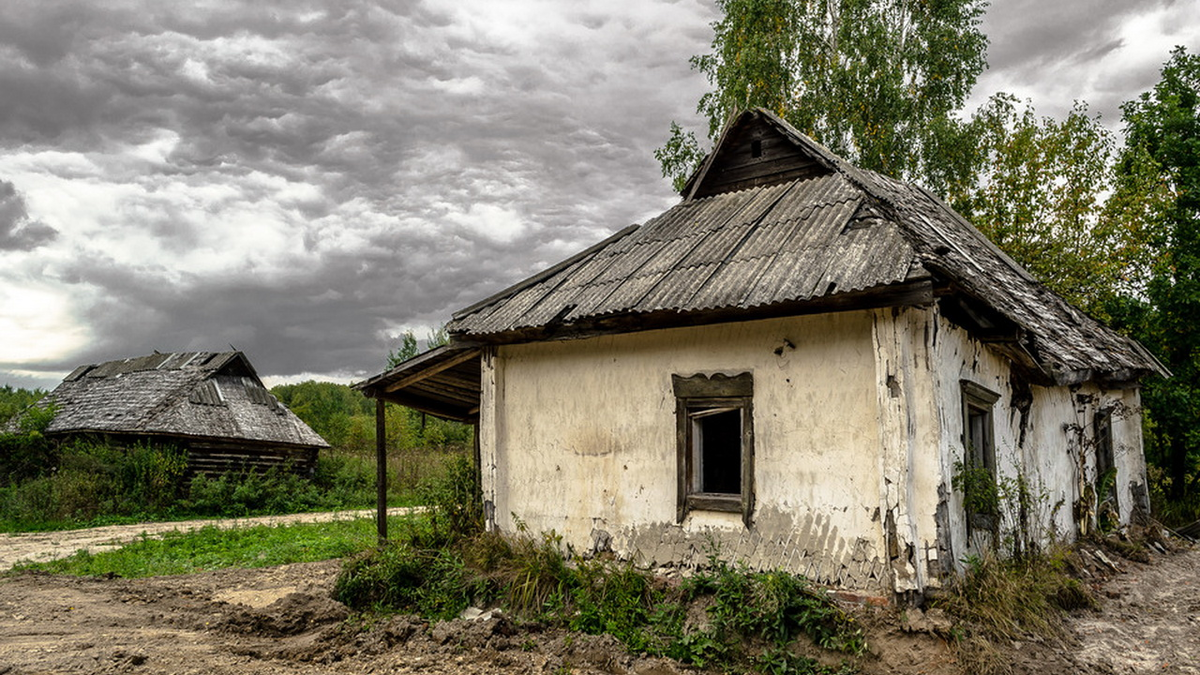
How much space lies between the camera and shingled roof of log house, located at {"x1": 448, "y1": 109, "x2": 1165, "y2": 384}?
617 centimetres

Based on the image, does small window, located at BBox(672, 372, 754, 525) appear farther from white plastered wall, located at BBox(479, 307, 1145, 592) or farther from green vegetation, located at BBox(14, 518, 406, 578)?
green vegetation, located at BBox(14, 518, 406, 578)

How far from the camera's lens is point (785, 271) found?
666 cm

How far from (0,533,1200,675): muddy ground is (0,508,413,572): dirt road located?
16.1ft

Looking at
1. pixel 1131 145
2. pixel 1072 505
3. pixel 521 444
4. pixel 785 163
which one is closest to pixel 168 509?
pixel 521 444

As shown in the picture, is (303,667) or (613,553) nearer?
(303,667)

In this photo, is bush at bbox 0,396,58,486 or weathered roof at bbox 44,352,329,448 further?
weathered roof at bbox 44,352,329,448

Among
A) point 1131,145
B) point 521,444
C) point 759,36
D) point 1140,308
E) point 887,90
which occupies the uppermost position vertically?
point 759,36

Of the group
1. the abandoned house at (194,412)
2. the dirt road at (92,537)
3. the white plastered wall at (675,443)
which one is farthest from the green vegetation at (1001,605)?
the abandoned house at (194,412)

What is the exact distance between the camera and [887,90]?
1762 centimetres

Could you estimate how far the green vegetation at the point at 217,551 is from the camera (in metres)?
11.1

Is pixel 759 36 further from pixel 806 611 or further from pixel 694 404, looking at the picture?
pixel 806 611

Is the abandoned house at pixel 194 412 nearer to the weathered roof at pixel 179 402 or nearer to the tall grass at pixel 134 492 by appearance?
the weathered roof at pixel 179 402

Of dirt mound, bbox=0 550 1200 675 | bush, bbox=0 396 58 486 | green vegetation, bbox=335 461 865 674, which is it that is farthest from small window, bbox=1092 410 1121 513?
bush, bbox=0 396 58 486

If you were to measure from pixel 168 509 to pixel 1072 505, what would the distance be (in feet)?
64.7
